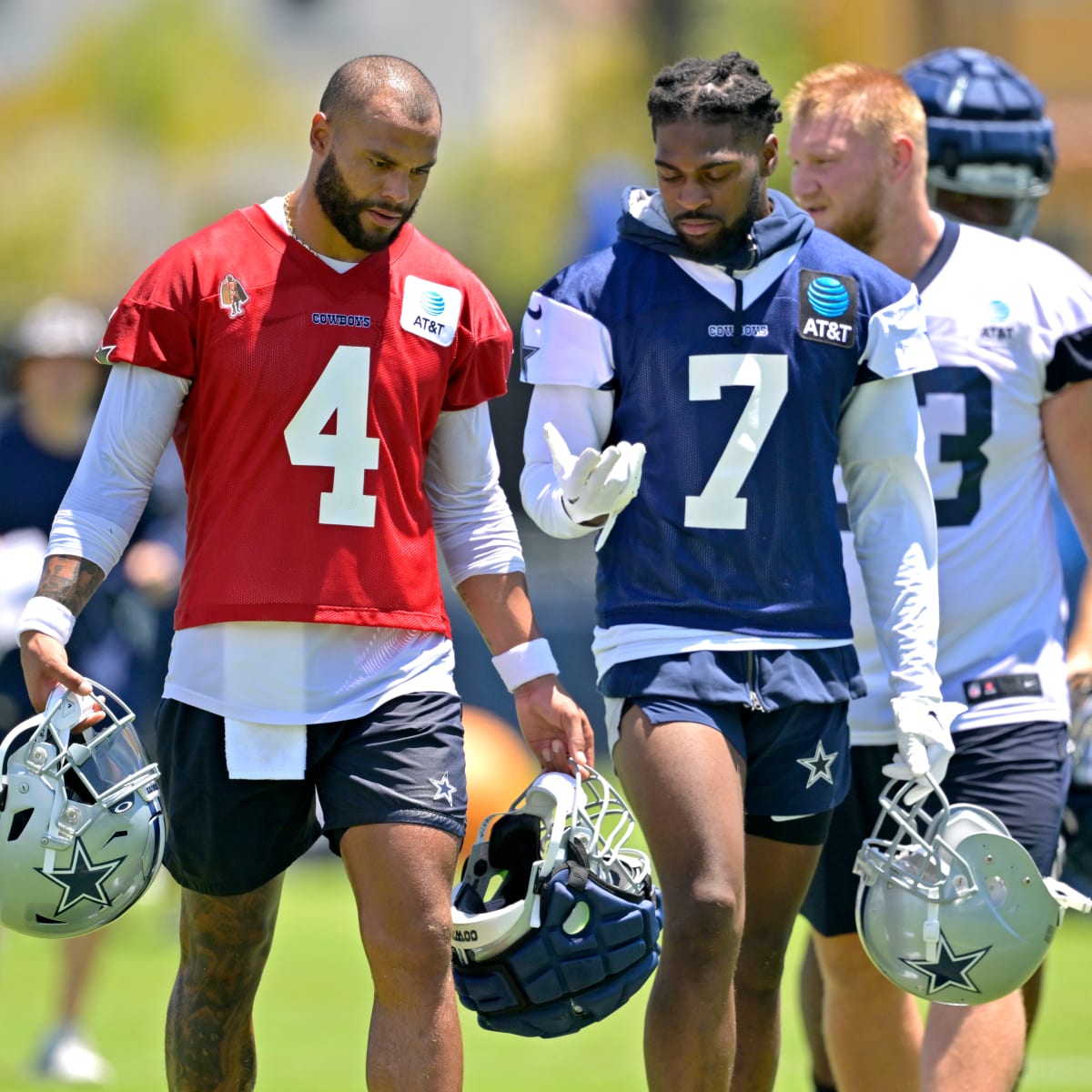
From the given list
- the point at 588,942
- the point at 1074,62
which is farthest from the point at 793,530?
the point at 1074,62

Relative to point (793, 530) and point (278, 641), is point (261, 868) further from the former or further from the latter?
point (793, 530)

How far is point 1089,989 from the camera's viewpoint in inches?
355

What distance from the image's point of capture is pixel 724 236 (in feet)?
15.4

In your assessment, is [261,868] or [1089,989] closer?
[261,868]

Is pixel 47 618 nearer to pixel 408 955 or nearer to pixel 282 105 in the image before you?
pixel 408 955

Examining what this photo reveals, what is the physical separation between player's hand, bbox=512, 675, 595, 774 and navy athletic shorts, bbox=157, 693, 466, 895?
0.26m

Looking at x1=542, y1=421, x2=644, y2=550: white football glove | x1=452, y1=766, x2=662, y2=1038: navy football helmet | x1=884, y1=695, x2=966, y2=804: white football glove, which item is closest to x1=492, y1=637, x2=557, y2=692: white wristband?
x1=452, y1=766, x2=662, y2=1038: navy football helmet

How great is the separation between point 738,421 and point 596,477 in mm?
448

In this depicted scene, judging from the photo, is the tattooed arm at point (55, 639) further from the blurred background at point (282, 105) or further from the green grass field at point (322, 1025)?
the blurred background at point (282, 105)

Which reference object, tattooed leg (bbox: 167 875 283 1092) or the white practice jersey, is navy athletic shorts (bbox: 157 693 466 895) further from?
the white practice jersey

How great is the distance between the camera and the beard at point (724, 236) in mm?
4703

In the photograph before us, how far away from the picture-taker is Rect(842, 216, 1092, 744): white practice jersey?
5250mm

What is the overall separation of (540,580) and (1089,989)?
6.48m

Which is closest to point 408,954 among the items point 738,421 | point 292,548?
point 292,548
